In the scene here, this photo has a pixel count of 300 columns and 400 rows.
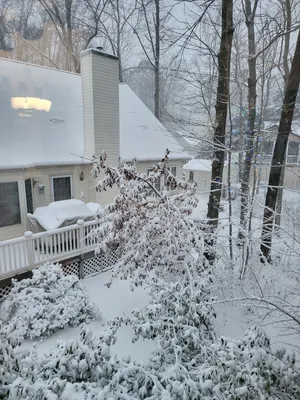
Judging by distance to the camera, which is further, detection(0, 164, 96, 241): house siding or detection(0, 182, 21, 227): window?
detection(0, 164, 96, 241): house siding

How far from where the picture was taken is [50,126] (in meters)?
9.32

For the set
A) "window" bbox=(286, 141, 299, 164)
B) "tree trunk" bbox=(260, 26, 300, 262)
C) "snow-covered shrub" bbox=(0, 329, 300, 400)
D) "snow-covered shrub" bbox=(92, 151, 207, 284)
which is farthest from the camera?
"window" bbox=(286, 141, 299, 164)

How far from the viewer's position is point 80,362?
237cm

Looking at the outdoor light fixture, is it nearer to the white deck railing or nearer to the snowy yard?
the white deck railing

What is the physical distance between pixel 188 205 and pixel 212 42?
19.8 ft

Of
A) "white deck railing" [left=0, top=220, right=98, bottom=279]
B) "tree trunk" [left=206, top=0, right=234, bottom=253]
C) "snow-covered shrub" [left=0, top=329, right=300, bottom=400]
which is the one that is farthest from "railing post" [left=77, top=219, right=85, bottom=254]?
"snow-covered shrub" [left=0, top=329, right=300, bottom=400]

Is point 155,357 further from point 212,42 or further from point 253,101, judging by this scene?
point 212,42

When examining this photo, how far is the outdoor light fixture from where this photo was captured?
8.89m

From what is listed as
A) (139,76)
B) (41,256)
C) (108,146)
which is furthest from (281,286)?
(139,76)

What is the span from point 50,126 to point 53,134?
0.35m

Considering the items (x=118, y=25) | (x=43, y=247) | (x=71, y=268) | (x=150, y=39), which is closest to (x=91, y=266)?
(x=71, y=268)

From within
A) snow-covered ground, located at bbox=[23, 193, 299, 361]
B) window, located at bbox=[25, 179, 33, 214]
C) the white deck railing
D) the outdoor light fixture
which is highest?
the outdoor light fixture

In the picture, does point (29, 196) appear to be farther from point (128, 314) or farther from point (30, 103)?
point (128, 314)

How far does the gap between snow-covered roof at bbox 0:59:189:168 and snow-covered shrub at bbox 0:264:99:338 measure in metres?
3.70
